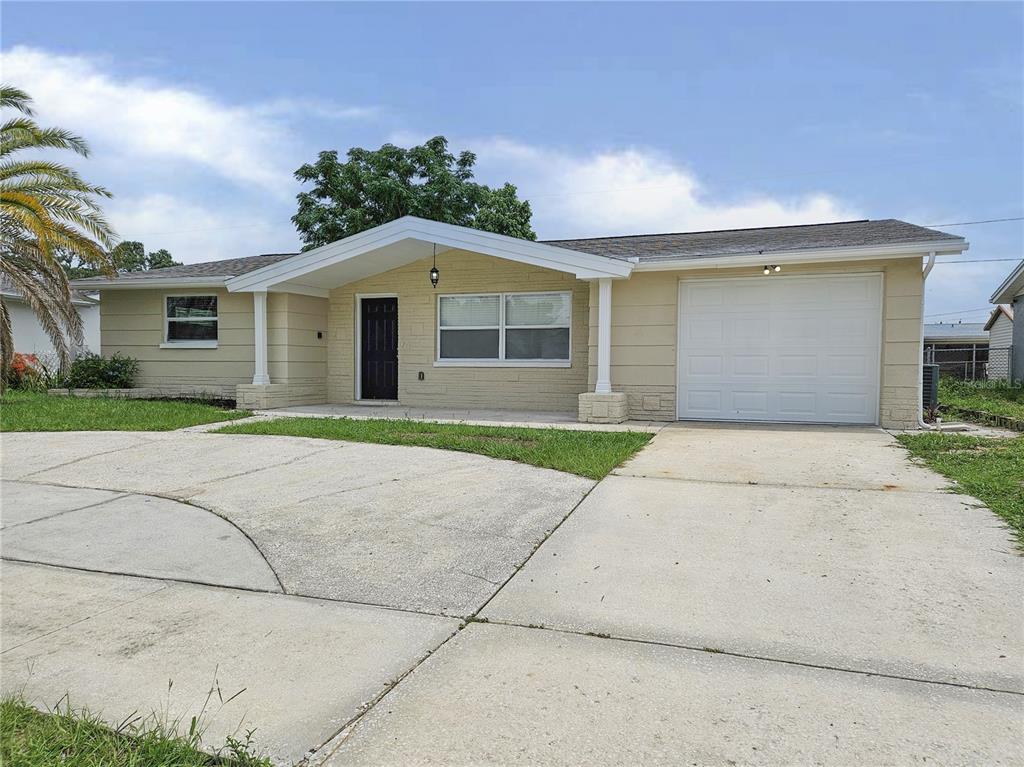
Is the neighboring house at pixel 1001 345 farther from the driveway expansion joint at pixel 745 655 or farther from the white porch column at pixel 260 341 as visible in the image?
the driveway expansion joint at pixel 745 655

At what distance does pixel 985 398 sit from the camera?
46.5ft

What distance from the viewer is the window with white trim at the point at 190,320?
14.3m

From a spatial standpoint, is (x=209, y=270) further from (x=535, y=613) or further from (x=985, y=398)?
(x=985, y=398)

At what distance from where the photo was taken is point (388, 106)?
2117cm

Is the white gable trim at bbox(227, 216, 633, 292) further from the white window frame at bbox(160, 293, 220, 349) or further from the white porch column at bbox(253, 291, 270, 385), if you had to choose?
the white window frame at bbox(160, 293, 220, 349)

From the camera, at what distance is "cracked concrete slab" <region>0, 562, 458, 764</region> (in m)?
2.50

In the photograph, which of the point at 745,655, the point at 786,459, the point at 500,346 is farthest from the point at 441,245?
the point at 745,655

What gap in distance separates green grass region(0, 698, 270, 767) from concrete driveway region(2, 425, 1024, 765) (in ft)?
0.39

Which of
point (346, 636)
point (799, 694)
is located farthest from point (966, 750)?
point (346, 636)

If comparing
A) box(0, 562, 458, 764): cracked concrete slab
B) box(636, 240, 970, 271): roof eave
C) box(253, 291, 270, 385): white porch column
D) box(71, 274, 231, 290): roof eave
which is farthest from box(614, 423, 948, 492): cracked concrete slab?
box(71, 274, 231, 290): roof eave

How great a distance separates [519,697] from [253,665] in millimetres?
1215

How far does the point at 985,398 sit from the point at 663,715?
15.3m

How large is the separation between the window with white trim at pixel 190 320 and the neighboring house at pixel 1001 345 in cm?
2261

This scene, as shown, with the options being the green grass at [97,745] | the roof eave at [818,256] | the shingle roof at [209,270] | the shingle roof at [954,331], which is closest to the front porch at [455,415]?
the roof eave at [818,256]
